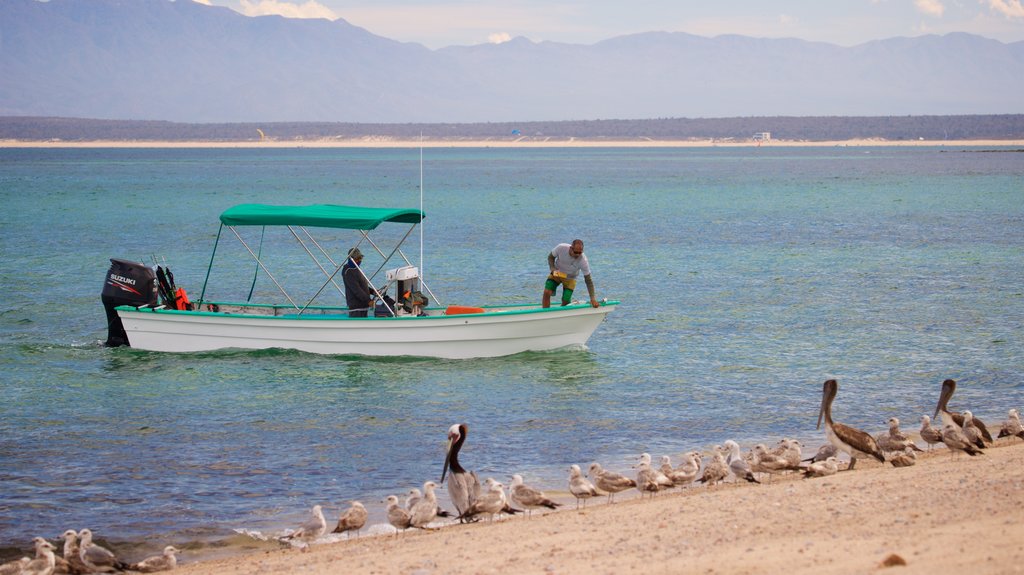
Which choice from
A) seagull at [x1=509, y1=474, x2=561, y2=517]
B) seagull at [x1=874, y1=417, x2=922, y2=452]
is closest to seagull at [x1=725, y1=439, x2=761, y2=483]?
seagull at [x1=874, y1=417, x2=922, y2=452]

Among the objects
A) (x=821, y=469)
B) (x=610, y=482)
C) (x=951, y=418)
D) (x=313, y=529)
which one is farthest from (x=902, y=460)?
(x=313, y=529)

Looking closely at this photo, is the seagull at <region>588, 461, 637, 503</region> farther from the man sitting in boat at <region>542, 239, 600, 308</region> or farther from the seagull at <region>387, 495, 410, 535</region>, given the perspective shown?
the man sitting in boat at <region>542, 239, 600, 308</region>

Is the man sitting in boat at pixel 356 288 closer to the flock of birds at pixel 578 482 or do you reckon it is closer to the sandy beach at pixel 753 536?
the flock of birds at pixel 578 482

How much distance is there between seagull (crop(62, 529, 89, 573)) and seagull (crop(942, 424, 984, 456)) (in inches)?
352

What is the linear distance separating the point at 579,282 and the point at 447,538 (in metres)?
23.5

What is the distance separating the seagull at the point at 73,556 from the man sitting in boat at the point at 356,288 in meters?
9.07

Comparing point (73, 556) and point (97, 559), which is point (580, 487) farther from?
point (73, 556)

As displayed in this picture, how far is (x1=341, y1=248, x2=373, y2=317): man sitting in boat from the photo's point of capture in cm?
1930

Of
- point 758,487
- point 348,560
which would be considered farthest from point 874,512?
point 348,560

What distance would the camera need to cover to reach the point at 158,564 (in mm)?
10438

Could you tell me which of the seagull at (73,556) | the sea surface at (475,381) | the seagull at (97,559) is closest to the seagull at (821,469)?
the sea surface at (475,381)

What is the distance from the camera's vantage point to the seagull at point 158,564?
10.4m

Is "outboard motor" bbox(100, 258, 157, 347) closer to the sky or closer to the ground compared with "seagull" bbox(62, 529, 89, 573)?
closer to the sky

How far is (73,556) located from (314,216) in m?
10.6
